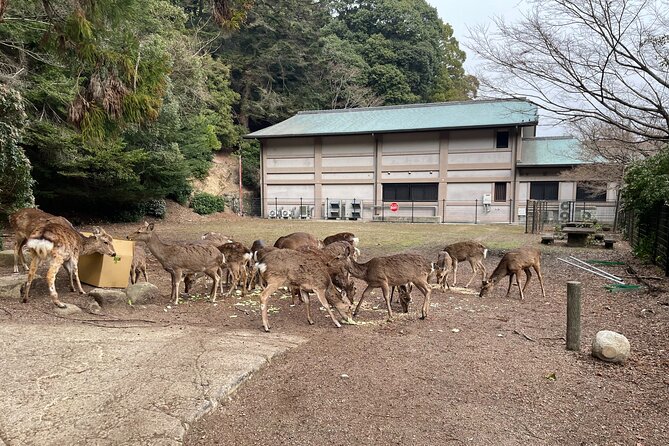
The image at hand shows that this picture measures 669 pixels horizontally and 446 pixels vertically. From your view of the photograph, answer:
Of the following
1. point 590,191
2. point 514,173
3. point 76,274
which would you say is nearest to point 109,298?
point 76,274

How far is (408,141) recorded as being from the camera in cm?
3225

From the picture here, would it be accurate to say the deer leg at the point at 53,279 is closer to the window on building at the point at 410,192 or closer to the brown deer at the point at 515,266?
the brown deer at the point at 515,266

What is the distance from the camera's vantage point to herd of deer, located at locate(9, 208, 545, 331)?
6.21 metres

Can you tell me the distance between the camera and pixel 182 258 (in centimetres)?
745

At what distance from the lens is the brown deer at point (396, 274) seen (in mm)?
6688

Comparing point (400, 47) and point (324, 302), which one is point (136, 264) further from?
point (400, 47)

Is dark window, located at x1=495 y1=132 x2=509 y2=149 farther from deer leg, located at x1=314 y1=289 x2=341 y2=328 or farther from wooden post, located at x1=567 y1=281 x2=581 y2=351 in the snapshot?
deer leg, located at x1=314 y1=289 x2=341 y2=328

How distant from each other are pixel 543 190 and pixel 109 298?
2870 centimetres

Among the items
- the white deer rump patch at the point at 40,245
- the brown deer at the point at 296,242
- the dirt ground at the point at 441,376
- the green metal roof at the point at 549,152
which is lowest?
the dirt ground at the point at 441,376

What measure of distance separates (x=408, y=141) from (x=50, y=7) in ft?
89.7

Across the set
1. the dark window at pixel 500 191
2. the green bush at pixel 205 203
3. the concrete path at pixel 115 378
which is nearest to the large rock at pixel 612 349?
the concrete path at pixel 115 378

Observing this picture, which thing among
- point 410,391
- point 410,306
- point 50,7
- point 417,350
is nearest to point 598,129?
point 410,306

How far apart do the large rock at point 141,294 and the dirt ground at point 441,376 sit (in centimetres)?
18

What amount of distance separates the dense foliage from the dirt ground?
3540 mm
